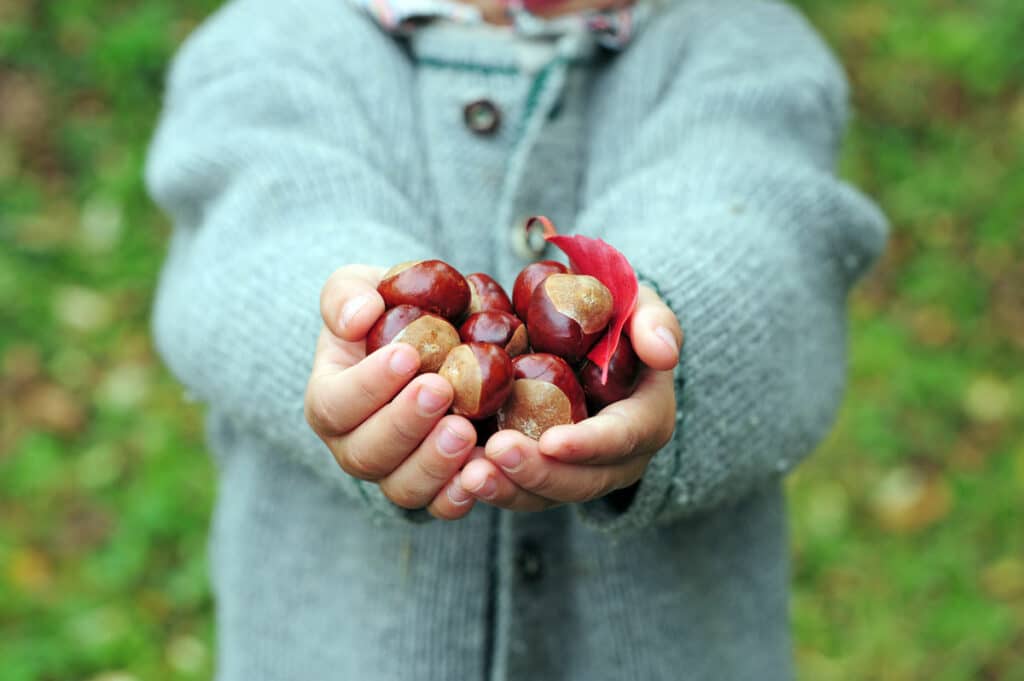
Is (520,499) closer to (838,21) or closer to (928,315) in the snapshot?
(928,315)

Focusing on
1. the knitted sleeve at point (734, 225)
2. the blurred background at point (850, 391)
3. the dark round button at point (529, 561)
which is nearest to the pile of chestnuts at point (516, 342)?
the knitted sleeve at point (734, 225)

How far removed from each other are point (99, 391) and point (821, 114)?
1.69 m

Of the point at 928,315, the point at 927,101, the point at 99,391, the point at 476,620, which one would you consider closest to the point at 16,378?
the point at 99,391

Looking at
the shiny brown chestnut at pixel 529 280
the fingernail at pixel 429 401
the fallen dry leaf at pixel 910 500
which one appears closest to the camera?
the fingernail at pixel 429 401

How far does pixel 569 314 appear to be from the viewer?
2.59 feet

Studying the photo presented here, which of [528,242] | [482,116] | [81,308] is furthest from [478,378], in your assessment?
[81,308]

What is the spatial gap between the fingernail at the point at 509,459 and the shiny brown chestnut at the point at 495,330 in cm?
10

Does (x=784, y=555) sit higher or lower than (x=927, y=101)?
higher

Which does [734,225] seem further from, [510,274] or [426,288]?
[426,288]

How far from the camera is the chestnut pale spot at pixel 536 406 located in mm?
769

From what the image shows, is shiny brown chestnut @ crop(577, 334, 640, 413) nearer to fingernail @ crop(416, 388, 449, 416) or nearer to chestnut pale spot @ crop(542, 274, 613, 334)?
chestnut pale spot @ crop(542, 274, 613, 334)

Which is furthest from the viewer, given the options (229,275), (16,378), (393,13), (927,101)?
(927,101)

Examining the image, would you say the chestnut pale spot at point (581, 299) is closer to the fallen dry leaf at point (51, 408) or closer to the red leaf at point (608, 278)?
the red leaf at point (608, 278)

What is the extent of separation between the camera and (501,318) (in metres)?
0.82
